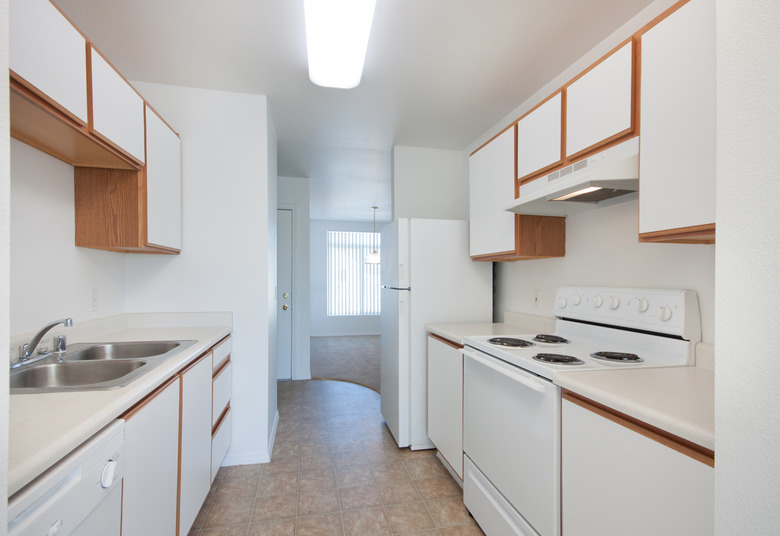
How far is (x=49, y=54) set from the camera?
3.94 ft

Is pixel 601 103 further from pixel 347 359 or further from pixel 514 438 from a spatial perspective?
pixel 347 359

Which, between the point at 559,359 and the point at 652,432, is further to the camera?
the point at 559,359

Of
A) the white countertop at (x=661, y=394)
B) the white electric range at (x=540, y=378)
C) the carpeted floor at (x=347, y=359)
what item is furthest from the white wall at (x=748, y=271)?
the carpeted floor at (x=347, y=359)

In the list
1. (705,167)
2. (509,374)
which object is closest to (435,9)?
(705,167)

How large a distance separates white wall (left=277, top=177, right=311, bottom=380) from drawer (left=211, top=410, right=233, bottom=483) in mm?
2185

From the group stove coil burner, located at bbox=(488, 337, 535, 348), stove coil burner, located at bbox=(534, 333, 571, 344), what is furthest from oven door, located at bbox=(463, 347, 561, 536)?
stove coil burner, located at bbox=(534, 333, 571, 344)

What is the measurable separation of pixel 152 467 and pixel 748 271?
1615mm

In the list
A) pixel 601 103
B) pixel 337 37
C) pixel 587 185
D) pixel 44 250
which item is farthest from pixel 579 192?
pixel 44 250

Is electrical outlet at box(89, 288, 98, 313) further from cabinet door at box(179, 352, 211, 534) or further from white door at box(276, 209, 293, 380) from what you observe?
white door at box(276, 209, 293, 380)

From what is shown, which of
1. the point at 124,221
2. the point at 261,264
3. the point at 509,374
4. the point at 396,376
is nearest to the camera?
the point at 509,374

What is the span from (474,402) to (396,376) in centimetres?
93

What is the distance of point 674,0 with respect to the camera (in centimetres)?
→ 154

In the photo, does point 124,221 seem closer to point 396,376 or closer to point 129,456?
point 129,456

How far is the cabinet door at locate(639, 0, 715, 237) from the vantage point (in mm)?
1081
